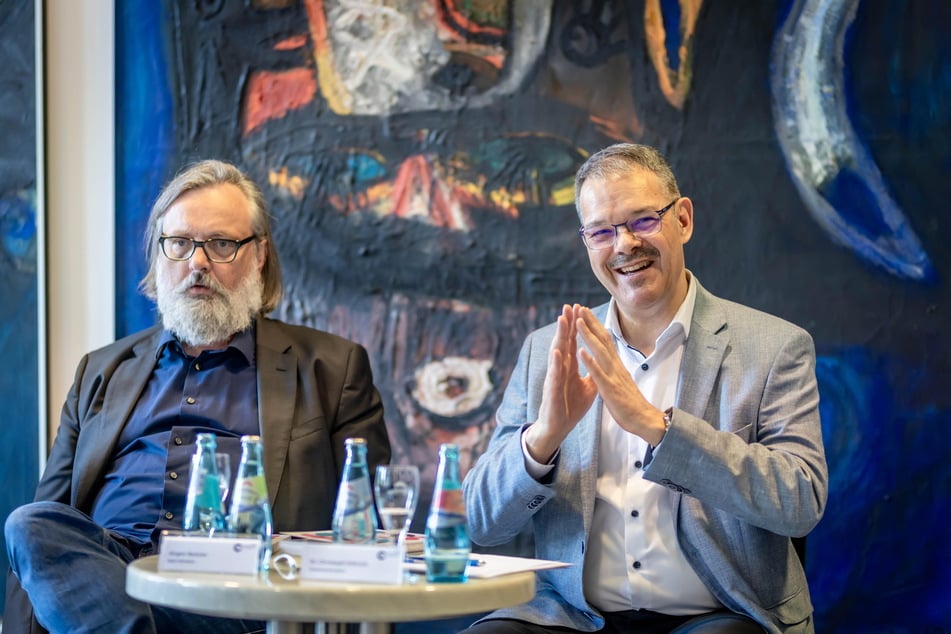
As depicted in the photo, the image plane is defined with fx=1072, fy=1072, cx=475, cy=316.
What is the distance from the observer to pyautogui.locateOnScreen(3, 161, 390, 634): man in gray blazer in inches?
110

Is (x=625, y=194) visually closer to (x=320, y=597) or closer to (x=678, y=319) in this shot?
(x=678, y=319)

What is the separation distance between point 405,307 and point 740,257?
1.11 meters

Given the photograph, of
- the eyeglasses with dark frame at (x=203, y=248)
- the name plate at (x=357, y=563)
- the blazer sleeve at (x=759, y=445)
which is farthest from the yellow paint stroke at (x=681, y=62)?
the name plate at (x=357, y=563)

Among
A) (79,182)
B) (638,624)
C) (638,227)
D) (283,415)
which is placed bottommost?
(638,624)

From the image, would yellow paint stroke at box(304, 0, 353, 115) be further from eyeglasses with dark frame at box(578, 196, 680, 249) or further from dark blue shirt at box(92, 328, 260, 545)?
eyeglasses with dark frame at box(578, 196, 680, 249)

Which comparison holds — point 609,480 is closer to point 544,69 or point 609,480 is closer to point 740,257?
point 740,257

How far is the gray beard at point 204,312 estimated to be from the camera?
301cm

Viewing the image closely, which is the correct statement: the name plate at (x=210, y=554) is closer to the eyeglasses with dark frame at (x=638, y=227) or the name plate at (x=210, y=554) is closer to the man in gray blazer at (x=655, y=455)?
the man in gray blazer at (x=655, y=455)

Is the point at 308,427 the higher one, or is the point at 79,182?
the point at 79,182

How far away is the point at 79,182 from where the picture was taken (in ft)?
12.6

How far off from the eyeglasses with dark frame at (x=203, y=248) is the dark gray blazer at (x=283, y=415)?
0.22 m

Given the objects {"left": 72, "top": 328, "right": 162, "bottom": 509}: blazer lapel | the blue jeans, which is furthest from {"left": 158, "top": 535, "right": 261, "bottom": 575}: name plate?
{"left": 72, "top": 328, "right": 162, "bottom": 509}: blazer lapel

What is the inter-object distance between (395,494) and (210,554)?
32 centimetres

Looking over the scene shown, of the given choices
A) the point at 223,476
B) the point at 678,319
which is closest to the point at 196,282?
the point at 223,476
